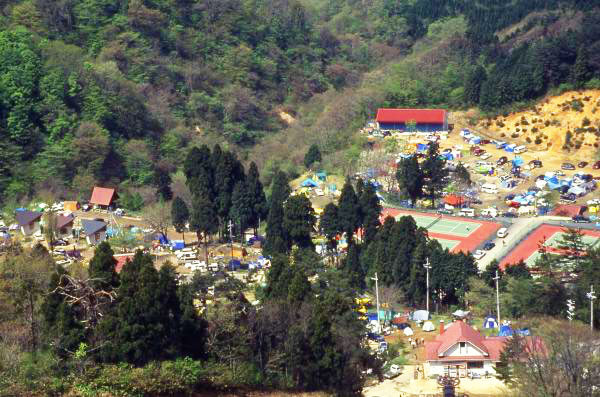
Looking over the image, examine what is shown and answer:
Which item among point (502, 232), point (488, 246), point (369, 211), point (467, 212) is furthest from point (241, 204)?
point (502, 232)

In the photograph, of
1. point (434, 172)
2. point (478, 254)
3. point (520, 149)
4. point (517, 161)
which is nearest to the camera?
point (478, 254)

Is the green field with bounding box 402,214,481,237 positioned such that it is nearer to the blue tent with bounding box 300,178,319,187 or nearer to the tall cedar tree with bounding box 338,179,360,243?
the tall cedar tree with bounding box 338,179,360,243

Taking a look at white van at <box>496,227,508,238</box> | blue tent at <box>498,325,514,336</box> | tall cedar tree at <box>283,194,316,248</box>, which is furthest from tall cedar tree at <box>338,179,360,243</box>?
blue tent at <box>498,325,514,336</box>

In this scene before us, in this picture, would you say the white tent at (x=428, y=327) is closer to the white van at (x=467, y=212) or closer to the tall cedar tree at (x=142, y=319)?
the tall cedar tree at (x=142, y=319)

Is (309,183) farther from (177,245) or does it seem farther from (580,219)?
(580,219)

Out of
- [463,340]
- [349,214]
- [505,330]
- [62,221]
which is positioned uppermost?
[62,221]

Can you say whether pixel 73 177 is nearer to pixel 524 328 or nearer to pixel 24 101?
pixel 24 101

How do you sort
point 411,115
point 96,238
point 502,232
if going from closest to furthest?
1. point 502,232
2. point 96,238
3. point 411,115

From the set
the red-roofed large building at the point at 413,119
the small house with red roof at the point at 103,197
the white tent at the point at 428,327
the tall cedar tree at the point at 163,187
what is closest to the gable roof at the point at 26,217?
the small house with red roof at the point at 103,197
